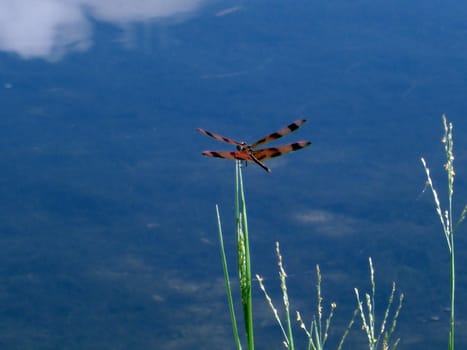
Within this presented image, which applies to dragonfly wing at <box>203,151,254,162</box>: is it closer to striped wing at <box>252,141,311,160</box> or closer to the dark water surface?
striped wing at <box>252,141,311,160</box>

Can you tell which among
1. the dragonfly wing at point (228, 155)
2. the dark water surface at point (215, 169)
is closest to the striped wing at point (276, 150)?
the dragonfly wing at point (228, 155)

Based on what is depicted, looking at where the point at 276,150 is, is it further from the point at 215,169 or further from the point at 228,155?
the point at 215,169

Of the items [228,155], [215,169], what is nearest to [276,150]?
[228,155]

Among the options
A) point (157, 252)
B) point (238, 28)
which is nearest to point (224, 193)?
point (157, 252)

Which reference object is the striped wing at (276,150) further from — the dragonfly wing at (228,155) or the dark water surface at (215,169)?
the dark water surface at (215,169)

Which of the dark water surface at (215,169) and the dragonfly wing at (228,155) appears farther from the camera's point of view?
the dark water surface at (215,169)

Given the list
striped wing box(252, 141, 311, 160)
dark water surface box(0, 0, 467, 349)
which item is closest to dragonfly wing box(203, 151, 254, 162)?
striped wing box(252, 141, 311, 160)

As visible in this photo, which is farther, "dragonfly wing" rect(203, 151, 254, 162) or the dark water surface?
the dark water surface

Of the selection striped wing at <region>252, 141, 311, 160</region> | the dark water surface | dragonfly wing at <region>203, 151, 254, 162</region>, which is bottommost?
the dark water surface
